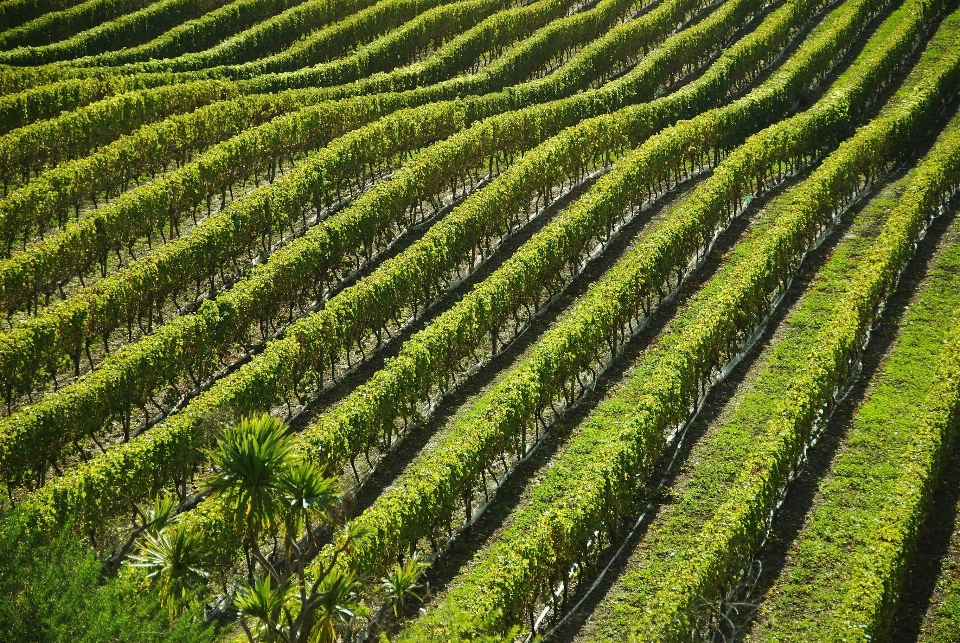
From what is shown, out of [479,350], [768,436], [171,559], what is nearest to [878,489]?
[768,436]

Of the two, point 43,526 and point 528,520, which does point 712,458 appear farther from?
point 43,526

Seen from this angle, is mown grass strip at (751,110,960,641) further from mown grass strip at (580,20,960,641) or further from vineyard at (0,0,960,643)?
mown grass strip at (580,20,960,641)

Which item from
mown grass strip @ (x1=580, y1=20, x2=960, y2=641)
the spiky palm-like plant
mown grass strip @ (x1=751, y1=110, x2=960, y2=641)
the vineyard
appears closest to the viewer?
the spiky palm-like plant

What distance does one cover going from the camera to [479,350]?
3241 centimetres

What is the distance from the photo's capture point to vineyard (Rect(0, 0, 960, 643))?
20.3 m

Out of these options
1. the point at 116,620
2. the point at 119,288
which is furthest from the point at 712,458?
the point at 119,288

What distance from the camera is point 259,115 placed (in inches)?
1827

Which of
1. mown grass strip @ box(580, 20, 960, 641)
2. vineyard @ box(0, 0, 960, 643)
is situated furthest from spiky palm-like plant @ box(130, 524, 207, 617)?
mown grass strip @ box(580, 20, 960, 641)

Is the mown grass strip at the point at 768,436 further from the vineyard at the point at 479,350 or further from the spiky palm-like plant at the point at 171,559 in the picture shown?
the spiky palm-like plant at the point at 171,559

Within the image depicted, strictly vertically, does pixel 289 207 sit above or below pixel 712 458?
above

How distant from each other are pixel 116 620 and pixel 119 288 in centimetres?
1737

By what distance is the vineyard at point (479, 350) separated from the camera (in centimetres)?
2034

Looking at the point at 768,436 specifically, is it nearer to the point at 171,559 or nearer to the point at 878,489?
the point at 878,489

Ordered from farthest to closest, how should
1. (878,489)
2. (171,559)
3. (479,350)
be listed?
(479,350) → (878,489) → (171,559)
